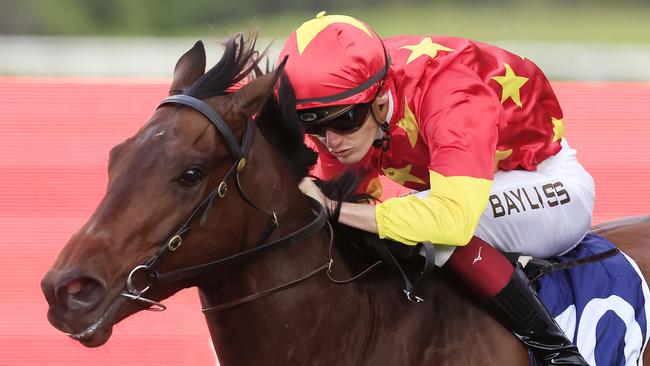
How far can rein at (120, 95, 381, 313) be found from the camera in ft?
7.40

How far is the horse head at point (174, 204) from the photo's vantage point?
7.09 feet

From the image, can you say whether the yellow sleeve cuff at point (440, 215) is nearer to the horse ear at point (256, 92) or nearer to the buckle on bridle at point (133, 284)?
the horse ear at point (256, 92)

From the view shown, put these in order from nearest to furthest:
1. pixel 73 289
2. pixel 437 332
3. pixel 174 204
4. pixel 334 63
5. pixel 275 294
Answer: pixel 73 289 → pixel 174 204 → pixel 275 294 → pixel 334 63 → pixel 437 332

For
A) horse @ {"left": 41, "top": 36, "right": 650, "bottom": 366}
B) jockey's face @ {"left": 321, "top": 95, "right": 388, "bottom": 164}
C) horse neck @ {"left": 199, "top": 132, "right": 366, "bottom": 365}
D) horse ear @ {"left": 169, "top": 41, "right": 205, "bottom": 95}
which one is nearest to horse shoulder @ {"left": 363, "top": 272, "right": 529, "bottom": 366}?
horse @ {"left": 41, "top": 36, "right": 650, "bottom": 366}

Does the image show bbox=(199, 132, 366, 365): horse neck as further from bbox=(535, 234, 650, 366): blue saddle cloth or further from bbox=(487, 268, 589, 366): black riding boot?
bbox=(535, 234, 650, 366): blue saddle cloth

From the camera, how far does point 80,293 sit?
215 centimetres

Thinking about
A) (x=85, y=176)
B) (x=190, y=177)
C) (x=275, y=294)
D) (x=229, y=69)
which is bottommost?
(x=85, y=176)

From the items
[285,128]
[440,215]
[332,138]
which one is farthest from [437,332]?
[285,128]

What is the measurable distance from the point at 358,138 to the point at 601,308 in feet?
2.89

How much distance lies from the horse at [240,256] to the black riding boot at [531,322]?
1.9 inches

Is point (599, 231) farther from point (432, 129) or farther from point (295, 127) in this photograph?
point (295, 127)

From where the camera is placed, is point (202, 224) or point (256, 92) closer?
point (202, 224)

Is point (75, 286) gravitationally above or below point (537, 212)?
above

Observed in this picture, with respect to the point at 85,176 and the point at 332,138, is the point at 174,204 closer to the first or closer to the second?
the point at 332,138
